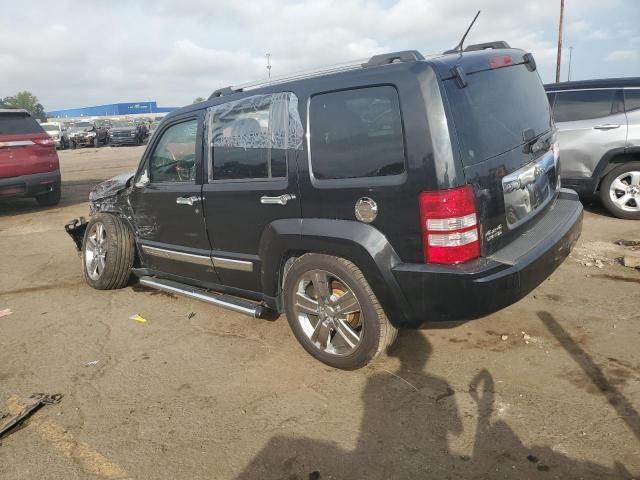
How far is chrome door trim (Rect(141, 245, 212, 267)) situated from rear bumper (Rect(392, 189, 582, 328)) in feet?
5.87

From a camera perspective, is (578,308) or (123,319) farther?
(123,319)

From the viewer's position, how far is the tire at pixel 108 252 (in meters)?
4.88

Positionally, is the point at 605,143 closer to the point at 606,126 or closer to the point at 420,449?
the point at 606,126

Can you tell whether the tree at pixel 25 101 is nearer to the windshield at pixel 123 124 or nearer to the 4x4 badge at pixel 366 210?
the windshield at pixel 123 124

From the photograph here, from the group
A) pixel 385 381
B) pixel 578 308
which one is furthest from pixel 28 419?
pixel 578 308

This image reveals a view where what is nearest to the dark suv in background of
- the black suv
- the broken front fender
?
the broken front fender

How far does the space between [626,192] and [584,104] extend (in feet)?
4.24

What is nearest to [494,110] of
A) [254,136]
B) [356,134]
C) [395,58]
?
[395,58]

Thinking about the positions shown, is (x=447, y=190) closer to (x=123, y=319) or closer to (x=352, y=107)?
(x=352, y=107)

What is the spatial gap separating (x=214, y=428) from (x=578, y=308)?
294 centimetres

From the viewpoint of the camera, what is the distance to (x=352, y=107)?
3.00 meters

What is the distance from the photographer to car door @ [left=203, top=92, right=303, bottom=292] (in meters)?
3.31

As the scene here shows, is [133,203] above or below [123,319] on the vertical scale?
above

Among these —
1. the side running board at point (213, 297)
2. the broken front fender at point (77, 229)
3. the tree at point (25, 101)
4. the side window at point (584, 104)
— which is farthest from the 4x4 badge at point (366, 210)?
the tree at point (25, 101)
